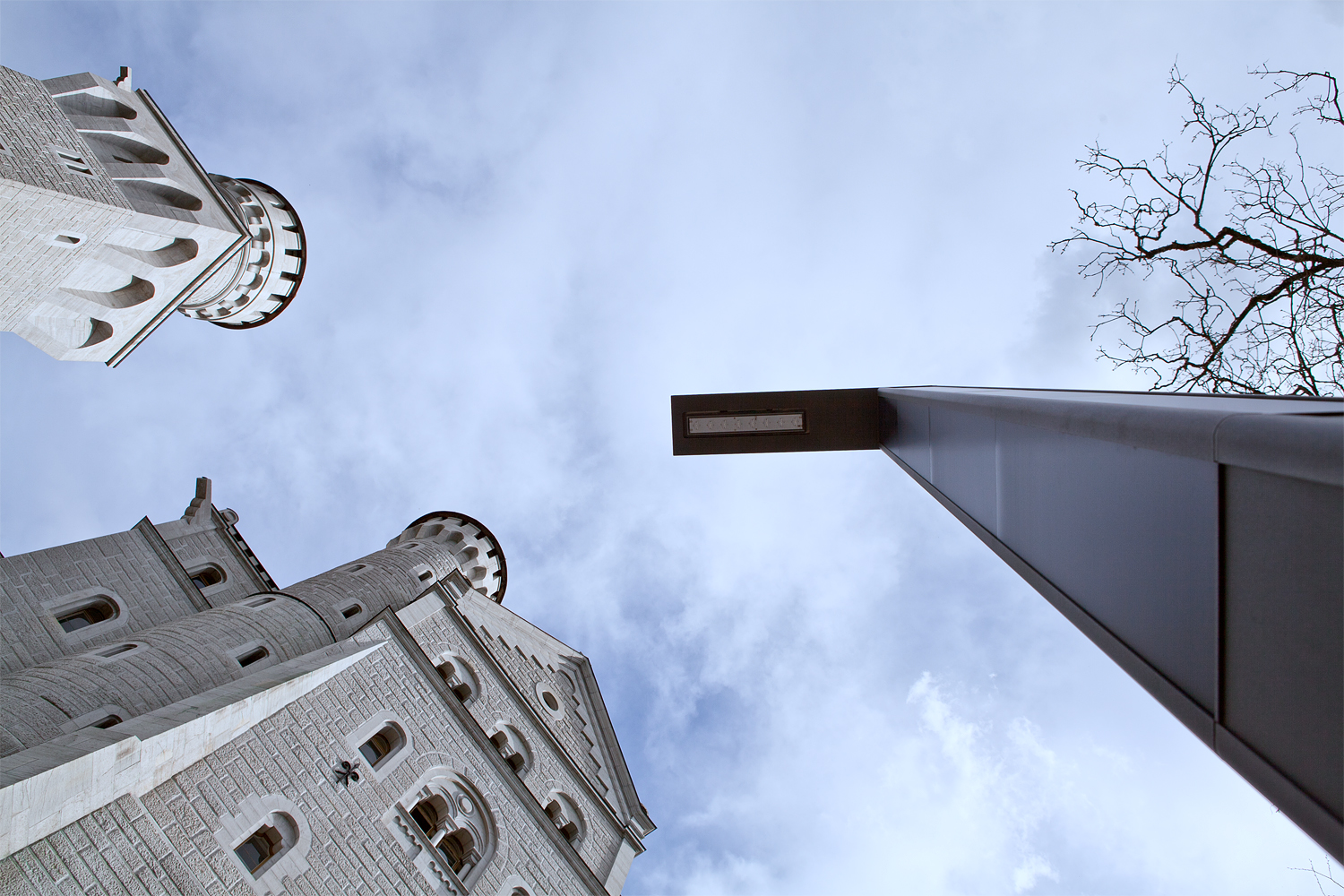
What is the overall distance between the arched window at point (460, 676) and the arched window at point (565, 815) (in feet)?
12.4

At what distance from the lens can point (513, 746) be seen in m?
19.1

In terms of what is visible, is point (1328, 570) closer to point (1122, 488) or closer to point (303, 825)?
point (1122, 488)

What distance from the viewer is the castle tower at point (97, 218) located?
1474 cm

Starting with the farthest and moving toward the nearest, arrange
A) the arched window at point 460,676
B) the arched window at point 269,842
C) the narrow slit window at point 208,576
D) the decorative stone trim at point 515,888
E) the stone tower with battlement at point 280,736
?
the narrow slit window at point 208,576 → the arched window at point 460,676 → the decorative stone trim at point 515,888 → the arched window at point 269,842 → the stone tower with battlement at point 280,736

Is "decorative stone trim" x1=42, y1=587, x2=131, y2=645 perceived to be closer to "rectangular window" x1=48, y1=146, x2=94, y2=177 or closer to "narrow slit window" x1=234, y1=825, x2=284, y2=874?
"narrow slit window" x1=234, y1=825, x2=284, y2=874

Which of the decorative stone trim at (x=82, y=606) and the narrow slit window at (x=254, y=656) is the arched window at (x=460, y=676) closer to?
the narrow slit window at (x=254, y=656)

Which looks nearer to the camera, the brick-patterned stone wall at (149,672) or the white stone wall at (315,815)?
the white stone wall at (315,815)

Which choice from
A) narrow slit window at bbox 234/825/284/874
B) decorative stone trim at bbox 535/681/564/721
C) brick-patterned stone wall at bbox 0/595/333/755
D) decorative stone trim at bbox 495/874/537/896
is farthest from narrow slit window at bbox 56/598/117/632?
decorative stone trim at bbox 495/874/537/896

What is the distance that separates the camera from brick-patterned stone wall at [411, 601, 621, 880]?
1853cm

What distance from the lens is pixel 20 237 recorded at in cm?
1448

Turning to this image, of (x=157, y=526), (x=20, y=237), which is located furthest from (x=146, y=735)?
(x=157, y=526)

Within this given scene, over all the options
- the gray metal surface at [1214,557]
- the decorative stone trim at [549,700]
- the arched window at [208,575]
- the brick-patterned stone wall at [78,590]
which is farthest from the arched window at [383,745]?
the gray metal surface at [1214,557]

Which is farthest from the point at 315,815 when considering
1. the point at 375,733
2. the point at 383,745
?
the point at 383,745

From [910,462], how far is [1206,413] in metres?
5.89
